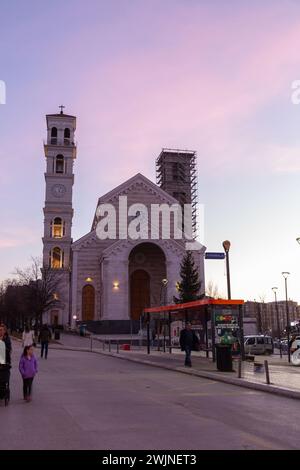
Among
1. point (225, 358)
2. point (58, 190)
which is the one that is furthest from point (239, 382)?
point (58, 190)

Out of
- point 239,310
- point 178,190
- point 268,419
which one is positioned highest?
point 178,190

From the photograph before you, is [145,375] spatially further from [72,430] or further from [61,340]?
[61,340]

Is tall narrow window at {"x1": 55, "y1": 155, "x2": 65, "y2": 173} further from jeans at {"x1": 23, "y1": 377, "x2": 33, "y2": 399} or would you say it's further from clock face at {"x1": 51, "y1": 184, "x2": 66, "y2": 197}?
jeans at {"x1": 23, "y1": 377, "x2": 33, "y2": 399}

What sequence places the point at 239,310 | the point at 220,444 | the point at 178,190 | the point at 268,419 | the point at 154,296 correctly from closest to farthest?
the point at 220,444, the point at 268,419, the point at 239,310, the point at 154,296, the point at 178,190

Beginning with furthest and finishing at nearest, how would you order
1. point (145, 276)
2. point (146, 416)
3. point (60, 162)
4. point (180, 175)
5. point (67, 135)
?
1. point (180, 175)
2. point (67, 135)
3. point (60, 162)
4. point (145, 276)
5. point (146, 416)

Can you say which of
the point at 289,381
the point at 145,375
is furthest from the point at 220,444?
the point at 145,375

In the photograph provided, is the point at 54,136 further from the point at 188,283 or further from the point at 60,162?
the point at 188,283

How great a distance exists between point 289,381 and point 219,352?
12.4 ft

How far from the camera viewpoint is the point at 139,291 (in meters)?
62.7

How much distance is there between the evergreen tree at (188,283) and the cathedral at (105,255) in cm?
188

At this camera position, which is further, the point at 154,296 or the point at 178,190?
the point at 178,190

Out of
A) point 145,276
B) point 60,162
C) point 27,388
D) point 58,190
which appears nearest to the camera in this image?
point 27,388

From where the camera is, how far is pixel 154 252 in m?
63.2

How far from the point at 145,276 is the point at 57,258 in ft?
→ 44.0
